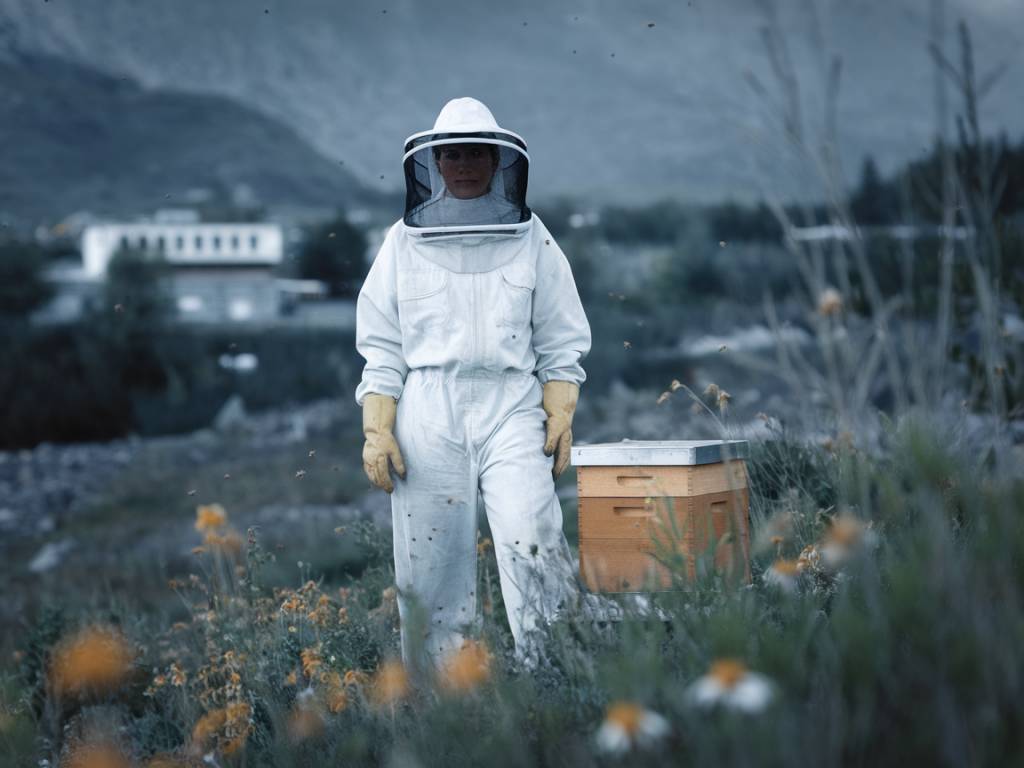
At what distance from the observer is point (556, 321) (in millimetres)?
4719

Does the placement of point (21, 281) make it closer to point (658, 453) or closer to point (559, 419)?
point (559, 419)

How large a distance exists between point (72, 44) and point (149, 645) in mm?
194840

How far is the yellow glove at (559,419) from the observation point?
178 inches

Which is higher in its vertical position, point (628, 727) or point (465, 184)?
point (465, 184)

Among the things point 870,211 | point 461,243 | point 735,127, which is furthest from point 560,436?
point 870,211

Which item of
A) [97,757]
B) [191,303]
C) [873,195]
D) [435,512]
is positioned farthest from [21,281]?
[97,757]

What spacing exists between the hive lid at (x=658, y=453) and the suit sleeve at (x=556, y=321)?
41 centimetres

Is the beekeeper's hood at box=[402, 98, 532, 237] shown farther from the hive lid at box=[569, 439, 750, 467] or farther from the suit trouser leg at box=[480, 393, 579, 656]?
the hive lid at box=[569, 439, 750, 467]

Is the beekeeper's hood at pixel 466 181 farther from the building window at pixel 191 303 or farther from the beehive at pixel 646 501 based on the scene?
the building window at pixel 191 303

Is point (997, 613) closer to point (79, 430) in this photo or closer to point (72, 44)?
point (79, 430)

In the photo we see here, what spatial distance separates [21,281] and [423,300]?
70373 mm

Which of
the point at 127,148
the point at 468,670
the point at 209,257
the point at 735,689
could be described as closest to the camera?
the point at 735,689

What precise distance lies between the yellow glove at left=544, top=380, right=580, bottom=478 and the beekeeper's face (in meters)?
0.84

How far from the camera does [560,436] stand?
178 inches
